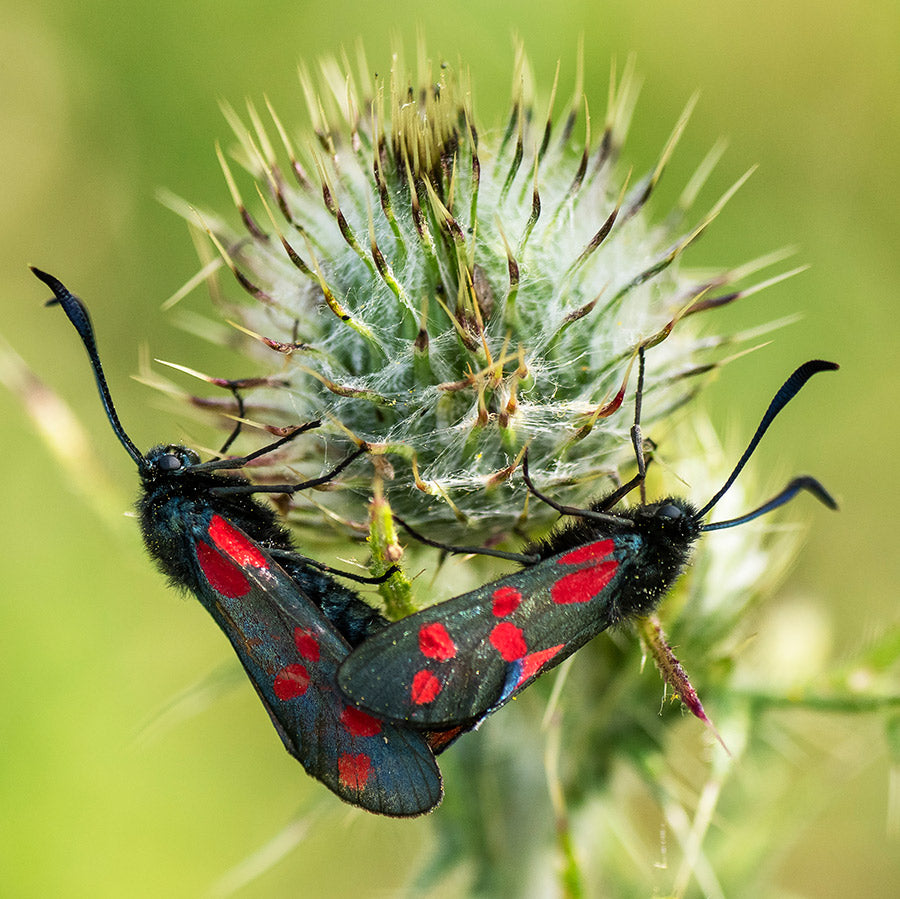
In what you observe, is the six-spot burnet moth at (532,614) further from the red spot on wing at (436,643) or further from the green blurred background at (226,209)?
the green blurred background at (226,209)

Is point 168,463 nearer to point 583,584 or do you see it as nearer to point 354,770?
point 354,770

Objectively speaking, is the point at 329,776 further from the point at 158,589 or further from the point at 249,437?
the point at 158,589

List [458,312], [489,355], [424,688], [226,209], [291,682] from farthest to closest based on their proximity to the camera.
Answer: [226,209], [458,312], [489,355], [291,682], [424,688]

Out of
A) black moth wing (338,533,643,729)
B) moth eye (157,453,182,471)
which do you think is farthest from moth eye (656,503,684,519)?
moth eye (157,453,182,471)

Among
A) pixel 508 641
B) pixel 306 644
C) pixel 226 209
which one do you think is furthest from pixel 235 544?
pixel 226 209

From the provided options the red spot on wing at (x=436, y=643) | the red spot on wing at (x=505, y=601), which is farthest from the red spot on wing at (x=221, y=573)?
the red spot on wing at (x=505, y=601)

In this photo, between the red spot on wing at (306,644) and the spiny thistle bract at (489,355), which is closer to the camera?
the red spot on wing at (306,644)
